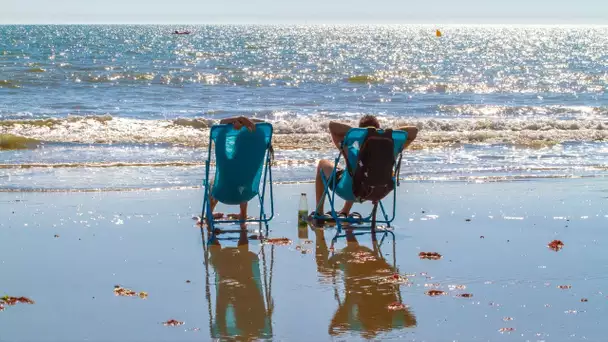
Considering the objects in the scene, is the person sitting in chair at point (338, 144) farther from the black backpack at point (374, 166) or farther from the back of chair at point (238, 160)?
the back of chair at point (238, 160)

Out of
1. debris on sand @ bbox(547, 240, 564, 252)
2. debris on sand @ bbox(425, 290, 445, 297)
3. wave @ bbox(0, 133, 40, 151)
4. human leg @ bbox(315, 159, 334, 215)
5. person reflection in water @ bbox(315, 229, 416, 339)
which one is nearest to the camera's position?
person reflection in water @ bbox(315, 229, 416, 339)

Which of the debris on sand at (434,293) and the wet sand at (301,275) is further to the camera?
the debris on sand at (434,293)

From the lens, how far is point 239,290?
5.52 metres

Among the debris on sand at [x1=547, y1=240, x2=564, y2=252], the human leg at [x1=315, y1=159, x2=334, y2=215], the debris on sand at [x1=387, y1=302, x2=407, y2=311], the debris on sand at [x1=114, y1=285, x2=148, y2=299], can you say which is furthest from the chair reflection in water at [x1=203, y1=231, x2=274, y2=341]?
the debris on sand at [x1=547, y1=240, x2=564, y2=252]

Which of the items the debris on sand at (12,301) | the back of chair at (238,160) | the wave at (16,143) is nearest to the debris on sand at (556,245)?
the back of chair at (238,160)

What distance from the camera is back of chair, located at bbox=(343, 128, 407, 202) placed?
7.07m

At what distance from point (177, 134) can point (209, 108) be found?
657 cm

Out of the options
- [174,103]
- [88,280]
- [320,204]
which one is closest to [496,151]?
[320,204]

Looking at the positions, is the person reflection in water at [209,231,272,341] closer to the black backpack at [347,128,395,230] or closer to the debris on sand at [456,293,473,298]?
the black backpack at [347,128,395,230]

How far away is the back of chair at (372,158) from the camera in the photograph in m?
7.07

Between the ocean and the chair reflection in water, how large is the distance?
→ 3.27 meters

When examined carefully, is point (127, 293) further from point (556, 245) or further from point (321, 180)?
point (556, 245)

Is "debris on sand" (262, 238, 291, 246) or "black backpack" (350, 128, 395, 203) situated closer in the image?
"debris on sand" (262, 238, 291, 246)

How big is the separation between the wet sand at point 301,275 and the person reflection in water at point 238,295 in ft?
0.04
